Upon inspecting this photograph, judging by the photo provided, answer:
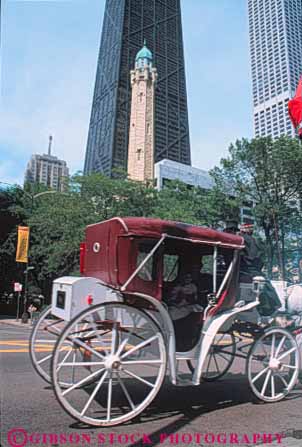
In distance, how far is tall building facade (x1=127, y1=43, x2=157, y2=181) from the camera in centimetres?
6625

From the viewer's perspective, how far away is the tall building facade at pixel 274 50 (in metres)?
5.58

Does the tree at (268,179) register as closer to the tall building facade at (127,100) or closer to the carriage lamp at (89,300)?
the carriage lamp at (89,300)

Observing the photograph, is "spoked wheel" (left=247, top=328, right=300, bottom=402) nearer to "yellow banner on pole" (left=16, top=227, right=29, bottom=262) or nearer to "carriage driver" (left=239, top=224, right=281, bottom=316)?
"carriage driver" (left=239, top=224, right=281, bottom=316)

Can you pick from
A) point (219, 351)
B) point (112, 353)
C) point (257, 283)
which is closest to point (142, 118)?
point (257, 283)

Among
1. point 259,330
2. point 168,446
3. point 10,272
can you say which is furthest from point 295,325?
point 10,272

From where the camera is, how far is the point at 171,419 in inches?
145

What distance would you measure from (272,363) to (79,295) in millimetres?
2498

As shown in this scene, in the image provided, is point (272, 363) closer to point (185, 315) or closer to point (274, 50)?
point (185, 315)

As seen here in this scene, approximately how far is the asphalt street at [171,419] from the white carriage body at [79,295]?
978 mm

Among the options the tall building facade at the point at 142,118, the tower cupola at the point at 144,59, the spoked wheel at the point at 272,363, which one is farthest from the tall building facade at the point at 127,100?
the spoked wheel at the point at 272,363

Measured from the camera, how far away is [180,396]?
4.56 meters

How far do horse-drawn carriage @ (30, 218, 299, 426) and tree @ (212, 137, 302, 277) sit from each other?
21.4 metres

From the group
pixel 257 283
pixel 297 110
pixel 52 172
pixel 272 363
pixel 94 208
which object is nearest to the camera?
pixel 272 363

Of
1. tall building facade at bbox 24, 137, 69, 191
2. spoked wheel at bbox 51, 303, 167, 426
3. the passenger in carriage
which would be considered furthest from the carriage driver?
tall building facade at bbox 24, 137, 69, 191
